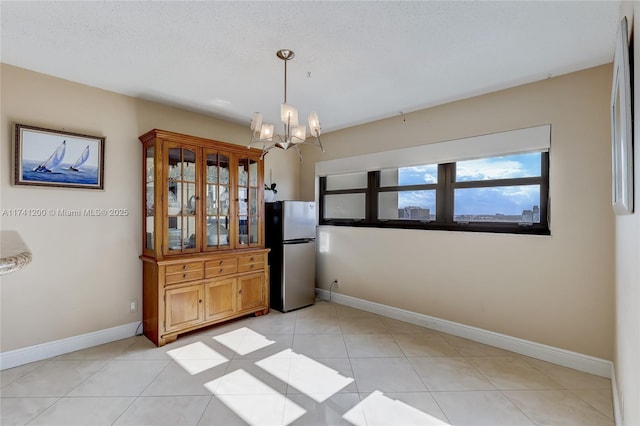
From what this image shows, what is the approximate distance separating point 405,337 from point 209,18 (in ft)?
10.8

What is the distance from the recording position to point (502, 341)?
2.90 metres

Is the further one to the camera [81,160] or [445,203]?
[445,203]

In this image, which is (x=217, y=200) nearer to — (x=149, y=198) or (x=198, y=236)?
(x=198, y=236)

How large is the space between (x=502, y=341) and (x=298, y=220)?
268 cm

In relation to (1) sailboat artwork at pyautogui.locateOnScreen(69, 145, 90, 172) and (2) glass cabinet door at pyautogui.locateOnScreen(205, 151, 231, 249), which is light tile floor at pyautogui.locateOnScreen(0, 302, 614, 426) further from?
(1) sailboat artwork at pyautogui.locateOnScreen(69, 145, 90, 172)

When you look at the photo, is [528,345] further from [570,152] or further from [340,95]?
[340,95]

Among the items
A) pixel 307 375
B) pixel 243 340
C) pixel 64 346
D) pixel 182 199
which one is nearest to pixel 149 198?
pixel 182 199

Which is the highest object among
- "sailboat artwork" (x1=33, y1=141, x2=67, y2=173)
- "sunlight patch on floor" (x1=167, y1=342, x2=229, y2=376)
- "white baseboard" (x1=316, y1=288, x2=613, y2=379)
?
"sailboat artwork" (x1=33, y1=141, x2=67, y2=173)

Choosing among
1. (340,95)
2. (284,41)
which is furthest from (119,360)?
(340,95)

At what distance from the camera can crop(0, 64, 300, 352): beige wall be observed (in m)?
2.53

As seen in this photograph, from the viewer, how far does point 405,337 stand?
3.16m

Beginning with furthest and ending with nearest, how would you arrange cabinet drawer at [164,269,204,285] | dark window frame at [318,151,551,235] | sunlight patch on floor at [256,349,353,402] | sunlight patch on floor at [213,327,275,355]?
1. cabinet drawer at [164,269,204,285]
2. sunlight patch on floor at [213,327,275,355]
3. dark window frame at [318,151,551,235]
4. sunlight patch on floor at [256,349,353,402]

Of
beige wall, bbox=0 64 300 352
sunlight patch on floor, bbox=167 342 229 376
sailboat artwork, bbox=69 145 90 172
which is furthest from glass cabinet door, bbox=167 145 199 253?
sunlight patch on floor, bbox=167 342 229 376

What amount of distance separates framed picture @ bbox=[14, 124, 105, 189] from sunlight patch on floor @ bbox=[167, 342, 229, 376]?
5.93ft
